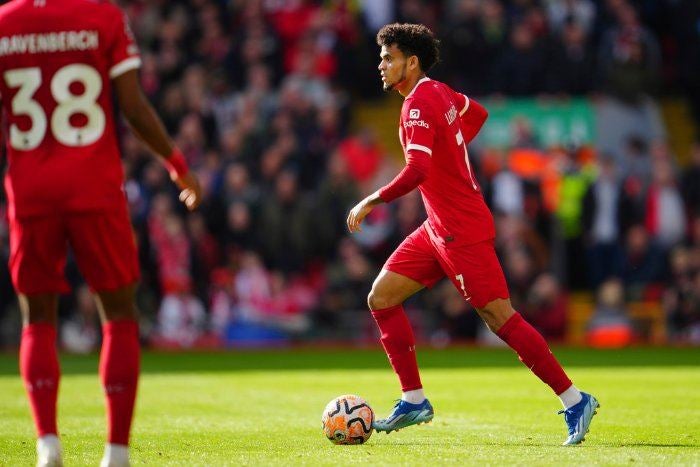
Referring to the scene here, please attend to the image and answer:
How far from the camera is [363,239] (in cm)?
1964

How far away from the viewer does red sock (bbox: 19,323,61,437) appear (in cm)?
623

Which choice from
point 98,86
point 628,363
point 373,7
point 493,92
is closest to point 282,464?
point 98,86

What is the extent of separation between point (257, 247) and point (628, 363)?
656cm

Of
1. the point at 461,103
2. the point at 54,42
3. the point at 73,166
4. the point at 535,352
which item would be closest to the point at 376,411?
the point at 535,352

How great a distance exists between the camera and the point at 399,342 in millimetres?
8547

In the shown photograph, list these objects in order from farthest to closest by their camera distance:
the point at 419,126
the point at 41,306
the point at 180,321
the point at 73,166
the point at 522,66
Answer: the point at 522,66, the point at 180,321, the point at 419,126, the point at 41,306, the point at 73,166

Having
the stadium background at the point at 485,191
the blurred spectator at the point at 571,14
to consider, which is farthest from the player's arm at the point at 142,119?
the blurred spectator at the point at 571,14

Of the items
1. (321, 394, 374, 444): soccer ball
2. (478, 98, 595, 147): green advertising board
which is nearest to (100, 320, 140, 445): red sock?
(321, 394, 374, 444): soccer ball

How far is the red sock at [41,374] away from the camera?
245 inches

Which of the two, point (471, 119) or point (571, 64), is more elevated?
point (571, 64)

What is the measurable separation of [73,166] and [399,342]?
309cm

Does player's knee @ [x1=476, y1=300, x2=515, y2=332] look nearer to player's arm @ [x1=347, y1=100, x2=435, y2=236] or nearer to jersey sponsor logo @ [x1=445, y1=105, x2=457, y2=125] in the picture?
player's arm @ [x1=347, y1=100, x2=435, y2=236]

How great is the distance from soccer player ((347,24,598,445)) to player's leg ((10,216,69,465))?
2.08 meters

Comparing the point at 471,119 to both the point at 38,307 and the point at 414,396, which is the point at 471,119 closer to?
the point at 414,396
